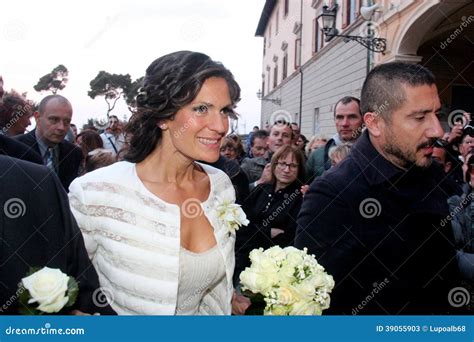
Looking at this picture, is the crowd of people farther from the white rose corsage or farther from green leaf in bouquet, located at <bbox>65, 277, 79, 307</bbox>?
green leaf in bouquet, located at <bbox>65, 277, 79, 307</bbox>

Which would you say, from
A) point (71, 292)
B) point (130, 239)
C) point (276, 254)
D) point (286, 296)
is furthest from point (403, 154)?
point (71, 292)

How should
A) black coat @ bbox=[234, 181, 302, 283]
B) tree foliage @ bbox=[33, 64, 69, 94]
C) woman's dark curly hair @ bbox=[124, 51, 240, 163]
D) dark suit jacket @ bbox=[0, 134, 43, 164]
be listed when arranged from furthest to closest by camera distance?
1. tree foliage @ bbox=[33, 64, 69, 94]
2. black coat @ bbox=[234, 181, 302, 283]
3. dark suit jacket @ bbox=[0, 134, 43, 164]
4. woman's dark curly hair @ bbox=[124, 51, 240, 163]

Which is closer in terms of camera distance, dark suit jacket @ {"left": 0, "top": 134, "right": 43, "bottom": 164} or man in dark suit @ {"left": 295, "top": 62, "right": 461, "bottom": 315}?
man in dark suit @ {"left": 295, "top": 62, "right": 461, "bottom": 315}

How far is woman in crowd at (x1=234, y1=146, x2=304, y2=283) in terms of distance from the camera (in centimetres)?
457

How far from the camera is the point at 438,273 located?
7.74 ft

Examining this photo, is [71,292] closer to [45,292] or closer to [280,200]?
[45,292]

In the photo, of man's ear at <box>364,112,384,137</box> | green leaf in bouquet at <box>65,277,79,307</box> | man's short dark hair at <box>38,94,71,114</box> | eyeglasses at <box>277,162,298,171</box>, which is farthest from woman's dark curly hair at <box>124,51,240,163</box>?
man's short dark hair at <box>38,94,71,114</box>

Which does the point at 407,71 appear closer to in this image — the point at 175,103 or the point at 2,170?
the point at 175,103

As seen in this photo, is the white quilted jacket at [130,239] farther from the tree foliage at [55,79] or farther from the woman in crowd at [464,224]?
the tree foliage at [55,79]

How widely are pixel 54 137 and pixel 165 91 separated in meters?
2.89

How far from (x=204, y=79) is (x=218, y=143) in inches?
11.6

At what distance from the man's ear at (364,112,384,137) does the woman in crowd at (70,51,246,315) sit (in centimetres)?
64

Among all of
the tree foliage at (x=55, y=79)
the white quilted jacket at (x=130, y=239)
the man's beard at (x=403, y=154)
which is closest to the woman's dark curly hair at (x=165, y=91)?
the white quilted jacket at (x=130, y=239)
